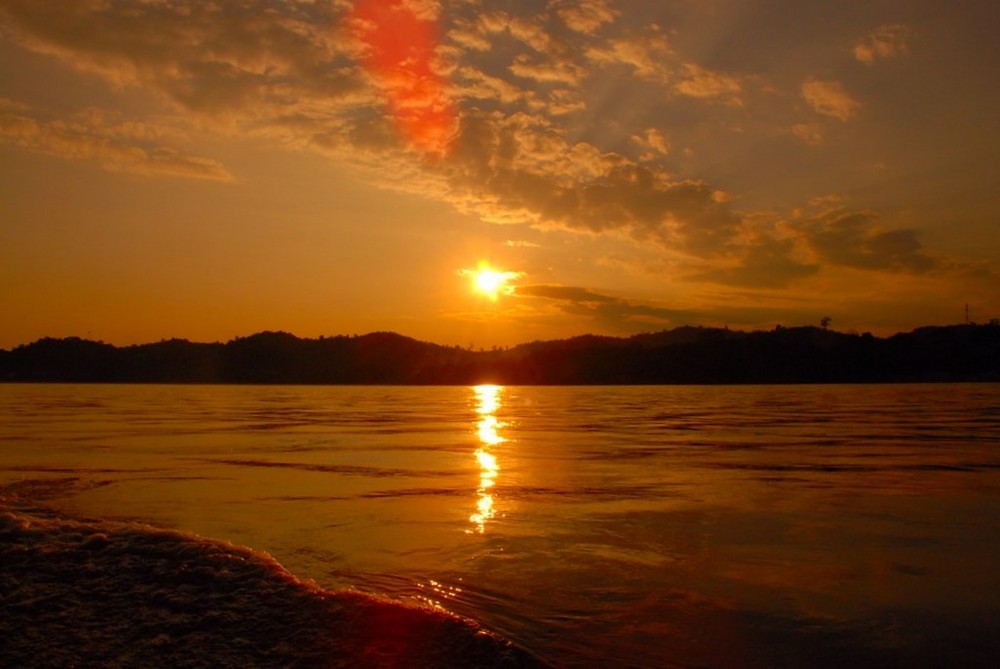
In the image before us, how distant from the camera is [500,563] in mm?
8188

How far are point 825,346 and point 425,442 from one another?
165 meters

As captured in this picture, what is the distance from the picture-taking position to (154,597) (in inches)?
247

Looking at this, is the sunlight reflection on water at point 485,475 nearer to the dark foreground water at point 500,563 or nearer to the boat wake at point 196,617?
the dark foreground water at point 500,563

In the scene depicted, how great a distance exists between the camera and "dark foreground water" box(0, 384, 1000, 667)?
5.46 metres

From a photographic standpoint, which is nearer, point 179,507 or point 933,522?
point 933,522

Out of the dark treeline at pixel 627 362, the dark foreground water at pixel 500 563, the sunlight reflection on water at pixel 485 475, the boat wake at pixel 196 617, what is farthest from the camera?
the dark treeline at pixel 627 362

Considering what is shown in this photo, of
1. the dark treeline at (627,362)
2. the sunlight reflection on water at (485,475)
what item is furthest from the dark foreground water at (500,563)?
the dark treeline at (627,362)

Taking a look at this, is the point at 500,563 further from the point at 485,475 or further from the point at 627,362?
the point at 627,362

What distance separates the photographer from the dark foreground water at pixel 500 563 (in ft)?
17.9

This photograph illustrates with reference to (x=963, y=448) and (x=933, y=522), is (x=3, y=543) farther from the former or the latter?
(x=963, y=448)

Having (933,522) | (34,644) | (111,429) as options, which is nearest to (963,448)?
(933,522)

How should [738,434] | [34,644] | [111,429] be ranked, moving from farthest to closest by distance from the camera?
[111,429] → [738,434] → [34,644]

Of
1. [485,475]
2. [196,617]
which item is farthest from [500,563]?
[485,475]

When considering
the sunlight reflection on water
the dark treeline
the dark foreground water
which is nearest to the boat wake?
the dark foreground water
